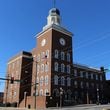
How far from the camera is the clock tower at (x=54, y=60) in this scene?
6481 cm

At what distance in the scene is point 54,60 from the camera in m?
66.4

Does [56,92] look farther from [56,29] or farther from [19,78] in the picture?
[56,29]

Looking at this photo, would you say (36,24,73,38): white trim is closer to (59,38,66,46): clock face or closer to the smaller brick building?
(59,38,66,46): clock face

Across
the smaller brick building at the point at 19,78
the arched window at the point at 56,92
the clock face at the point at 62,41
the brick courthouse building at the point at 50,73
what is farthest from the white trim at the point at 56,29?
the arched window at the point at 56,92

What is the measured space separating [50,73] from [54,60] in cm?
423

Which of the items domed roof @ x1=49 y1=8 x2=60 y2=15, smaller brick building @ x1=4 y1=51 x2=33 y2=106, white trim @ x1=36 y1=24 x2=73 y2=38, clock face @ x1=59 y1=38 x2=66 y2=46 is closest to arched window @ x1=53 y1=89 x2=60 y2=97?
smaller brick building @ x1=4 y1=51 x2=33 y2=106

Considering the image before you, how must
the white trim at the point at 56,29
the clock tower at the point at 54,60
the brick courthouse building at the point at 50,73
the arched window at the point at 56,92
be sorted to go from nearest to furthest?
the arched window at the point at 56,92, the brick courthouse building at the point at 50,73, the clock tower at the point at 54,60, the white trim at the point at 56,29

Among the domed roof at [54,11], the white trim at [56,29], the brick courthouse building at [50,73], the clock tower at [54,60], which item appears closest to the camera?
the brick courthouse building at [50,73]

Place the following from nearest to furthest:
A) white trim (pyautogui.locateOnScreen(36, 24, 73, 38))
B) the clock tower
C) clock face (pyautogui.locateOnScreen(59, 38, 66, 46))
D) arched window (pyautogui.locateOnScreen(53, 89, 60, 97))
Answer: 1. arched window (pyautogui.locateOnScreen(53, 89, 60, 97))
2. the clock tower
3. white trim (pyautogui.locateOnScreen(36, 24, 73, 38))
4. clock face (pyautogui.locateOnScreen(59, 38, 66, 46))

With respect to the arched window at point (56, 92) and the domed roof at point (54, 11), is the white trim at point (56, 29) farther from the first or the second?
the arched window at point (56, 92)

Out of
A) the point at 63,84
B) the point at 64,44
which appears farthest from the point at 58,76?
the point at 64,44

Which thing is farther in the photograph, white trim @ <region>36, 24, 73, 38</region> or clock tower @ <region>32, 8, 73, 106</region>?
white trim @ <region>36, 24, 73, 38</region>

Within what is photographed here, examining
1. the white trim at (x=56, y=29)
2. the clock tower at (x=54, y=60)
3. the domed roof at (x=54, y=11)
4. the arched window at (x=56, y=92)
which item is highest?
the domed roof at (x=54, y=11)

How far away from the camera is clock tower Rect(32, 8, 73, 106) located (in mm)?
64812
